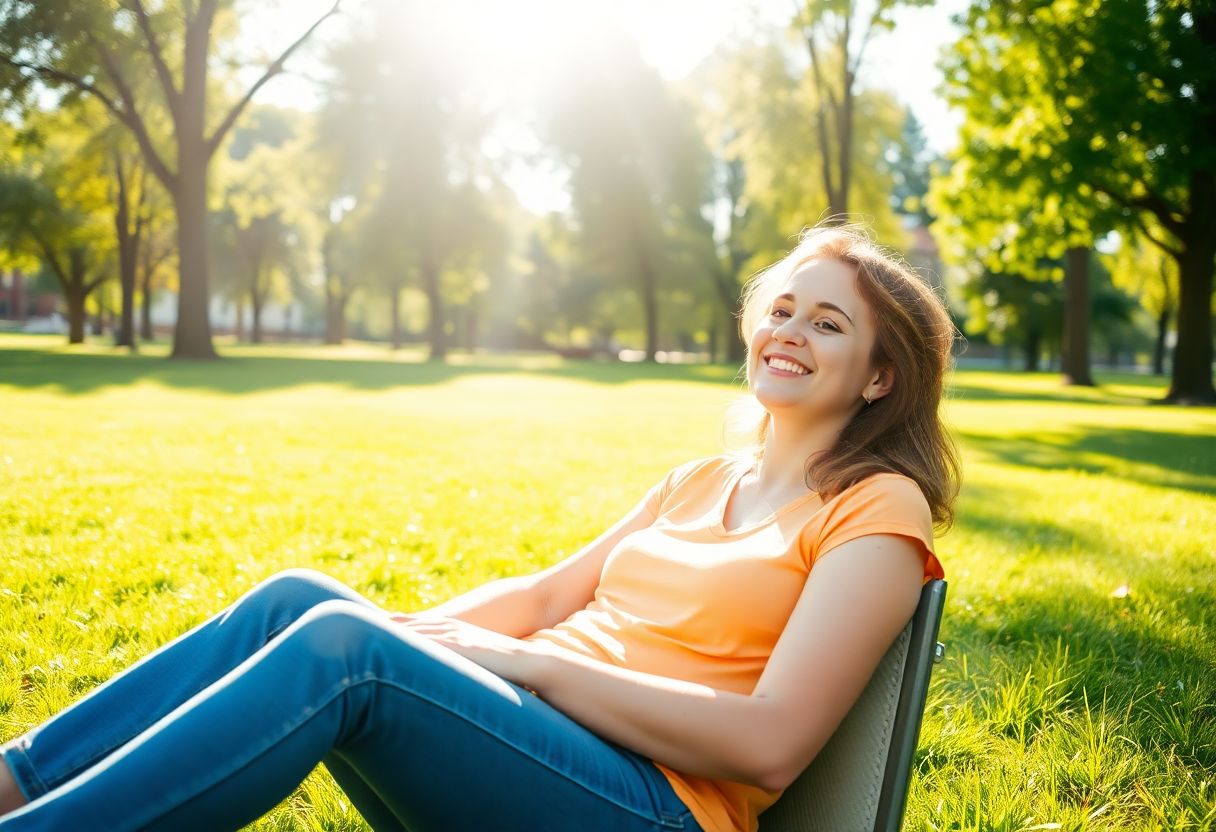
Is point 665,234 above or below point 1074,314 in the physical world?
above

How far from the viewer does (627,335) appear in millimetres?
71375

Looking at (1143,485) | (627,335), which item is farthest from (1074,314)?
(627,335)

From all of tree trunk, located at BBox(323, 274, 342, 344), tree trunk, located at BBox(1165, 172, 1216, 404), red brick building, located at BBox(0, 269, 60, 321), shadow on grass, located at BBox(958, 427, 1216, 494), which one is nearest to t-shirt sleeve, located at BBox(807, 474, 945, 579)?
shadow on grass, located at BBox(958, 427, 1216, 494)

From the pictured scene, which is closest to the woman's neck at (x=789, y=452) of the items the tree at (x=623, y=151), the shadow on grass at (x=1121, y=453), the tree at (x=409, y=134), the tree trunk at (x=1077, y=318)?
the shadow on grass at (x=1121, y=453)

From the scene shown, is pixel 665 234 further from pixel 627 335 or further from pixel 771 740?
pixel 771 740

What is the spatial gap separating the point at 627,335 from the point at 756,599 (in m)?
69.5

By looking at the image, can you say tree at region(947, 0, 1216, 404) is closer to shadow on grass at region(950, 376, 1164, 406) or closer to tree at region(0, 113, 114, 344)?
shadow on grass at region(950, 376, 1164, 406)

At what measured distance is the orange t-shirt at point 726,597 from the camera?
213 centimetres

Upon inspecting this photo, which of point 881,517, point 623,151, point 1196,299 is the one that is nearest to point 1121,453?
point 881,517

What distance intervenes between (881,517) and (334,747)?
4.37ft

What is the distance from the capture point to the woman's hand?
210 centimetres

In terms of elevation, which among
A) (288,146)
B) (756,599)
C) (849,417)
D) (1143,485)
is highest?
(288,146)

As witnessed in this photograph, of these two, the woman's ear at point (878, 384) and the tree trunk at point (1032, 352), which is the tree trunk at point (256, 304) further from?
the woman's ear at point (878, 384)

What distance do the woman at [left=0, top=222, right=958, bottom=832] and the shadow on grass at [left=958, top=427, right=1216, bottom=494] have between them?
8633 mm
